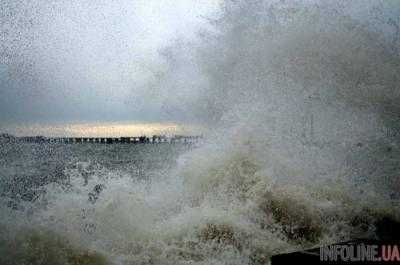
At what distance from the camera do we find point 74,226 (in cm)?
769

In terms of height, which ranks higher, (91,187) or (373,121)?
(373,121)

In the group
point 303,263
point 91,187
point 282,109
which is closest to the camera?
point 303,263

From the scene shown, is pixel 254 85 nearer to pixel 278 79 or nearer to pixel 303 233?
pixel 278 79

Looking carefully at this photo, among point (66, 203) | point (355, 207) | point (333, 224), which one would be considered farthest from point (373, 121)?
point (66, 203)

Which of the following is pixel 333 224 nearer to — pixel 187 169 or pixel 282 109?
pixel 187 169

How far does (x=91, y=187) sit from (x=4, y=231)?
416cm

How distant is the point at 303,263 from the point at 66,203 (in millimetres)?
6845

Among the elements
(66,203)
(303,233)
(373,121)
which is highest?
(373,121)

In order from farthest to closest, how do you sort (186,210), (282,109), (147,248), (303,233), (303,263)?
(282,109)
(186,210)
(303,233)
(147,248)
(303,263)

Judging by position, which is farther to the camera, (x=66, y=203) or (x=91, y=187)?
(x=91, y=187)

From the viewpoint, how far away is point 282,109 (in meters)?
15.0

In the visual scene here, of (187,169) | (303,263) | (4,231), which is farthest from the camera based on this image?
(187,169)

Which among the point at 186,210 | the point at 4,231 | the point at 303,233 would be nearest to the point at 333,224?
the point at 303,233

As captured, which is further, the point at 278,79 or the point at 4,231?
the point at 278,79
